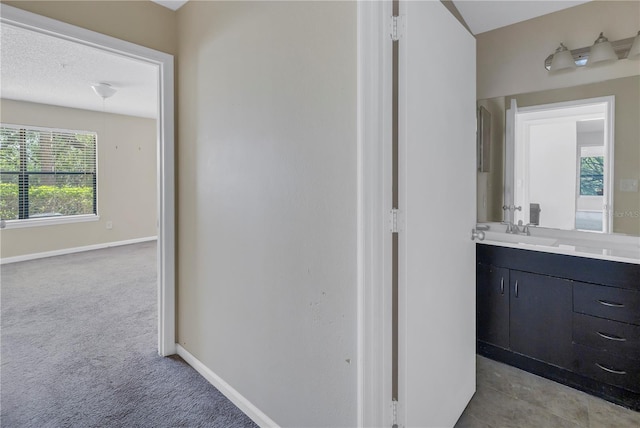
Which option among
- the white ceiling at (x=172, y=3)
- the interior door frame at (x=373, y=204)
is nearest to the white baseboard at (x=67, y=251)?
the white ceiling at (x=172, y=3)

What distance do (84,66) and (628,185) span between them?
16.4ft

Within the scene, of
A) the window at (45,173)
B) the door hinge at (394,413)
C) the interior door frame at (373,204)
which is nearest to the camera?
the interior door frame at (373,204)

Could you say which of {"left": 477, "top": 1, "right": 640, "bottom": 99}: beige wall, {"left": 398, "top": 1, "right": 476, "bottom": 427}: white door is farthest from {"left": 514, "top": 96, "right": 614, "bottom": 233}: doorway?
{"left": 398, "top": 1, "right": 476, "bottom": 427}: white door

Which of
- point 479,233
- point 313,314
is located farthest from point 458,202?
point 313,314

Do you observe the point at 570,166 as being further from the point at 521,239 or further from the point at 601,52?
the point at 601,52

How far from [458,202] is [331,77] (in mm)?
915

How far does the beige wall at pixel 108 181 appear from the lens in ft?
17.0

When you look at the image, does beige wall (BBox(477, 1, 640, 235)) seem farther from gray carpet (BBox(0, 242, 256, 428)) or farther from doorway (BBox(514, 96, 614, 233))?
gray carpet (BBox(0, 242, 256, 428))

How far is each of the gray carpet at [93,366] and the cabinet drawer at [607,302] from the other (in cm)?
205

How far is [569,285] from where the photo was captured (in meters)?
2.01

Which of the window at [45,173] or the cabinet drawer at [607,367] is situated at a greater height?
the window at [45,173]

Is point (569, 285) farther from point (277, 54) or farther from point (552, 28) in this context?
point (277, 54)

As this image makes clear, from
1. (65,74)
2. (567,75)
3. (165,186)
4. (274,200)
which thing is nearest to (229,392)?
(274,200)

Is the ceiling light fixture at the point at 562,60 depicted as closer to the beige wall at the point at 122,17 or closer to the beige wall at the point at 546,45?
the beige wall at the point at 546,45
